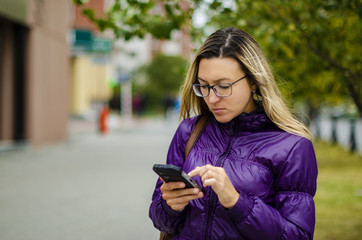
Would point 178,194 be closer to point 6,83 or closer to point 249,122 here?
point 249,122

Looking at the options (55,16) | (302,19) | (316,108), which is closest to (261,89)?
(302,19)

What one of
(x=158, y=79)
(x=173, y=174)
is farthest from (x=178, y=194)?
(x=158, y=79)

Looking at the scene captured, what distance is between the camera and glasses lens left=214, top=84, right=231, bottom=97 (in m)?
1.98

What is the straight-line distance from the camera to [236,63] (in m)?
1.99

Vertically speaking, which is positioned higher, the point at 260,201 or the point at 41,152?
the point at 260,201

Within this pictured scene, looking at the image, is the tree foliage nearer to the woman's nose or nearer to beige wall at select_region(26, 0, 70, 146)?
the woman's nose

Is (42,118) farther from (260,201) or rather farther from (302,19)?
(260,201)

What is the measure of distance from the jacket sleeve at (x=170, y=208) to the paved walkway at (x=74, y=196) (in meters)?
3.31

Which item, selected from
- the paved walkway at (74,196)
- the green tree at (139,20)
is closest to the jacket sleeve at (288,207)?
the green tree at (139,20)

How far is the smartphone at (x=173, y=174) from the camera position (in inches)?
66.7

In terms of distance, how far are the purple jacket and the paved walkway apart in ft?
11.2

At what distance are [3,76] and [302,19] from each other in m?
10.5

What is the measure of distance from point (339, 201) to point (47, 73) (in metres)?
10.4

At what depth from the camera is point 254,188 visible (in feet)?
6.30
